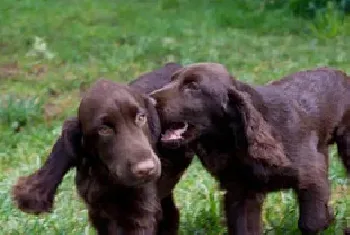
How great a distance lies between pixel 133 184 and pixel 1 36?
28.8 ft

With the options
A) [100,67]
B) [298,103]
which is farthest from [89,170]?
[100,67]

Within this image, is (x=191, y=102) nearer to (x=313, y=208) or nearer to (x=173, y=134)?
(x=173, y=134)

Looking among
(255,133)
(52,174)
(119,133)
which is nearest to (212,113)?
(255,133)

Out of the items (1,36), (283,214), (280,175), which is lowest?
(1,36)

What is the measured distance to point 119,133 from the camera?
4727 mm

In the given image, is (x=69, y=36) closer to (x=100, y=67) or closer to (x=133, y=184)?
(x=100, y=67)

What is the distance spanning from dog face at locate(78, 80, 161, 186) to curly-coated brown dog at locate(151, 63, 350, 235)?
15.9 inches

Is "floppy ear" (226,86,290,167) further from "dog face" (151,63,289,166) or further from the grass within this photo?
the grass

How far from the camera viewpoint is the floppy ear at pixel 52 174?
4945mm

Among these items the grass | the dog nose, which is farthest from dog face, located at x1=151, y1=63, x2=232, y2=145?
the grass

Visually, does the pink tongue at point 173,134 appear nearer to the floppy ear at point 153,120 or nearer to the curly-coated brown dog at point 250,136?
the curly-coated brown dog at point 250,136

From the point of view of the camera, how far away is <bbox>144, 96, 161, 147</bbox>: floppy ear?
16.5ft

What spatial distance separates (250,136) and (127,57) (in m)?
6.63

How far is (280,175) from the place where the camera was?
18.0 ft
